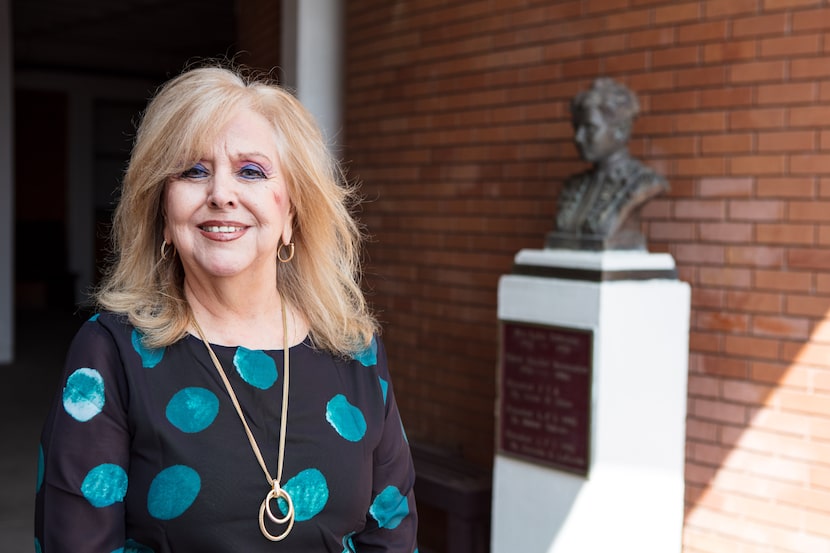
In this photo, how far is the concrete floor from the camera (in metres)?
5.11

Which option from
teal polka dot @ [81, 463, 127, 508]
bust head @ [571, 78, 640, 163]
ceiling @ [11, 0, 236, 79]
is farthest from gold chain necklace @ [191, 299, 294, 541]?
ceiling @ [11, 0, 236, 79]

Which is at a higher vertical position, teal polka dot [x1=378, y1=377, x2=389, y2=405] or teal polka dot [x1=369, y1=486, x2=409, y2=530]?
teal polka dot [x1=378, y1=377, x2=389, y2=405]

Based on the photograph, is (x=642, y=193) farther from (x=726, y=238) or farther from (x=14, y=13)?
(x=14, y=13)

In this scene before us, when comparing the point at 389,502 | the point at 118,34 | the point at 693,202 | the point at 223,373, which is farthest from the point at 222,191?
the point at 118,34

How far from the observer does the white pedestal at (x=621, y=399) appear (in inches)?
144

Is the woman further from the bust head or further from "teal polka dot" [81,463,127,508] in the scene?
the bust head

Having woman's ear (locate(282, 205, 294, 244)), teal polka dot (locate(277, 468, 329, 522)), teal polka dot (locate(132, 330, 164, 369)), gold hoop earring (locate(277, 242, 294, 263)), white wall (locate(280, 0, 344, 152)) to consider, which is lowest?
teal polka dot (locate(277, 468, 329, 522))

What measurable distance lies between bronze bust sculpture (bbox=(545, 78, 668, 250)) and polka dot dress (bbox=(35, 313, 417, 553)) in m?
A: 2.12

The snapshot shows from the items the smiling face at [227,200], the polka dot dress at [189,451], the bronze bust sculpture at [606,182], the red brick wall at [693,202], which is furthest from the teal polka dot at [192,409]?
the red brick wall at [693,202]

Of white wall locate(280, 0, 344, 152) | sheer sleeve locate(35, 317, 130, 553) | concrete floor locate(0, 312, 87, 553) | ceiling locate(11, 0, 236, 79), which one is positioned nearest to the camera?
sheer sleeve locate(35, 317, 130, 553)

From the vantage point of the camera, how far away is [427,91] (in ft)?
17.7

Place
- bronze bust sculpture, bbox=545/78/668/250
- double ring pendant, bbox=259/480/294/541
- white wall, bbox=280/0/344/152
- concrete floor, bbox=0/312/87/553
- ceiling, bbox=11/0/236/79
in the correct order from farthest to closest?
ceiling, bbox=11/0/236/79 < white wall, bbox=280/0/344/152 < concrete floor, bbox=0/312/87/553 < bronze bust sculpture, bbox=545/78/668/250 < double ring pendant, bbox=259/480/294/541

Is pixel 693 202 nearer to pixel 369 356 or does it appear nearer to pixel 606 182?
pixel 606 182

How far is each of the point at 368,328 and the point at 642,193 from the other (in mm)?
2119
